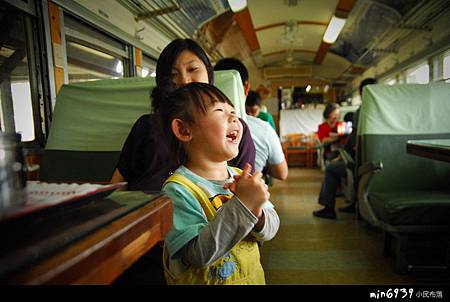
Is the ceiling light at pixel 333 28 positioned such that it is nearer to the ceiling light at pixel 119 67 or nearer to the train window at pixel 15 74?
the ceiling light at pixel 119 67

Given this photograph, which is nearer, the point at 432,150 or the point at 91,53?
the point at 432,150

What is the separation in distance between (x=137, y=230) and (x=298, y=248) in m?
1.89

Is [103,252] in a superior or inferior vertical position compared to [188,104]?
inferior

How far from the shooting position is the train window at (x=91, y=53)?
1.93m

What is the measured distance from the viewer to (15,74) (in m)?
1.56

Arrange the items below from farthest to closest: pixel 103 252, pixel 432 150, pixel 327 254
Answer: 1. pixel 327 254
2. pixel 432 150
3. pixel 103 252

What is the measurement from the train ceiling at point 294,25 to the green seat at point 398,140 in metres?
1.32

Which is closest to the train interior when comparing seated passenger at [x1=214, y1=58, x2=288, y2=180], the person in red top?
seated passenger at [x1=214, y1=58, x2=288, y2=180]

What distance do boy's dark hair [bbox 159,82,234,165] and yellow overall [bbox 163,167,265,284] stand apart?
0.13m

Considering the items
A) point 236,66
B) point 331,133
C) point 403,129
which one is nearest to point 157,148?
point 236,66

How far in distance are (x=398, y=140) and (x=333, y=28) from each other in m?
3.49

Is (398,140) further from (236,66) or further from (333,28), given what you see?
(333,28)

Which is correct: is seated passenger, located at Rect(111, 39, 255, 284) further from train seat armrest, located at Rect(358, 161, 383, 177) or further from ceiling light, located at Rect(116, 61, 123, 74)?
ceiling light, located at Rect(116, 61, 123, 74)

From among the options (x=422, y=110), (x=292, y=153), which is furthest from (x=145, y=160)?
(x=292, y=153)
